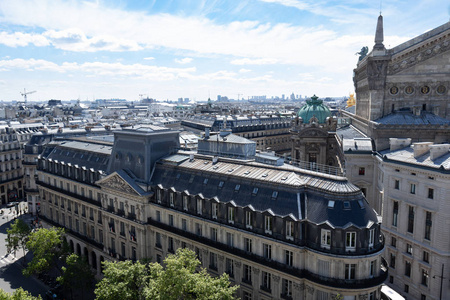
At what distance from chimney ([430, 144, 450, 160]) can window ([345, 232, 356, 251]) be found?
20.0m

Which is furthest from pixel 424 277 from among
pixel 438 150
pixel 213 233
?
pixel 213 233

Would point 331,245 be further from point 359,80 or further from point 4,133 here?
point 4,133

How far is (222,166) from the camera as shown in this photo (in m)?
57.6

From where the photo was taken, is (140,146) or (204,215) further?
(140,146)

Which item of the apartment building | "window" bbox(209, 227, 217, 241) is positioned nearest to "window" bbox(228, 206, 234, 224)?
"window" bbox(209, 227, 217, 241)

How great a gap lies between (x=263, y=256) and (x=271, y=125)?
11699 cm

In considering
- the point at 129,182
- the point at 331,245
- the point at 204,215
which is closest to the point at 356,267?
the point at 331,245

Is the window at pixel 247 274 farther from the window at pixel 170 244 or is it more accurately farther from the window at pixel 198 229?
the window at pixel 170 244

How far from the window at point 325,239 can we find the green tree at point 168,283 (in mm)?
10942

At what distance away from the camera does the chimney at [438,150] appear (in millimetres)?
52156

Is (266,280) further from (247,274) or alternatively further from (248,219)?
(248,219)

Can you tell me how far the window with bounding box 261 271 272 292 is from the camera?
4663 cm

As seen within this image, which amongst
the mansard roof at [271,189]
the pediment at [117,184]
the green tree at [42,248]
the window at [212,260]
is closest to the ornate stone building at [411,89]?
the mansard roof at [271,189]

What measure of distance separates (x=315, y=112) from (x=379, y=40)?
32486mm
